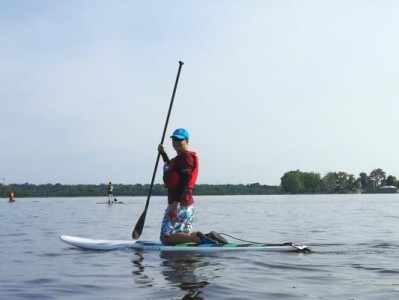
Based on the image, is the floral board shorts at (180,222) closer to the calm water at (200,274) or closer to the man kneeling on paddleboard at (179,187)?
the man kneeling on paddleboard at (179,187)

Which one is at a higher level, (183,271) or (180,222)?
(180,222)

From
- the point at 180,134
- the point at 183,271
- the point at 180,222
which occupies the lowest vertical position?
the point at 183,271

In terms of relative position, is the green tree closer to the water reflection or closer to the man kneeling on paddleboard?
the man kneeling on paddleboard

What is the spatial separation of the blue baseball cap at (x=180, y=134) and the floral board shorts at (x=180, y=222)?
1195 mm

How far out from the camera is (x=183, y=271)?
8102 mm

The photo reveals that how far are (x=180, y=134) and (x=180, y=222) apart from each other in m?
1.58

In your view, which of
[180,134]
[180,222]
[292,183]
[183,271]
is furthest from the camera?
[292,183]

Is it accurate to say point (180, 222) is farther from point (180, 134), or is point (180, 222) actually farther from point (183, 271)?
point (183, 271)

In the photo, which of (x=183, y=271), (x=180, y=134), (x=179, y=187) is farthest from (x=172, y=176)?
(x=183, y=271)

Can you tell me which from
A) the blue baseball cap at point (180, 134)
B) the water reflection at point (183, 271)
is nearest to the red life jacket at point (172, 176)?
the blue baseball cap at point (180, 134)

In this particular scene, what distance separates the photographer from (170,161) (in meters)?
9.85

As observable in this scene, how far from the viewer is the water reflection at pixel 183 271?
22.5ft

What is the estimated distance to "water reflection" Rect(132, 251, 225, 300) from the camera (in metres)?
6.86

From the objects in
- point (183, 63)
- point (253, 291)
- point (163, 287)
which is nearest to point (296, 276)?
point (253, 291)
